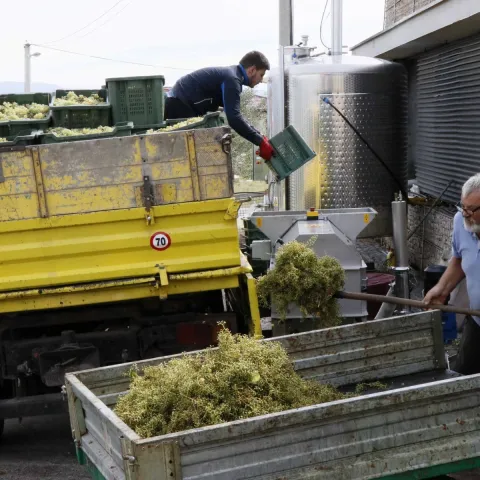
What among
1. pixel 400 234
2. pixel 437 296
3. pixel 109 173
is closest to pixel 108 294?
pixel 109 173

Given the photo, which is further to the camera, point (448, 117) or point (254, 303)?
point (448, 117)

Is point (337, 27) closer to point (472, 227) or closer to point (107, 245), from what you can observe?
point (107, 245)

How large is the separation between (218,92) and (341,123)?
9.95ft

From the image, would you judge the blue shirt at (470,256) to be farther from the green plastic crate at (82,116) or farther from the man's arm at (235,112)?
the green plastic crate at (82,116)

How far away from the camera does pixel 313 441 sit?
12.7 feet

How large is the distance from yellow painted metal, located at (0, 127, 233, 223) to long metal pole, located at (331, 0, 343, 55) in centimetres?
552

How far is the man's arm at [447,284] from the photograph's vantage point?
223 inches

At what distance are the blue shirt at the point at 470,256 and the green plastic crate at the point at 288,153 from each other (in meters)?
2.91

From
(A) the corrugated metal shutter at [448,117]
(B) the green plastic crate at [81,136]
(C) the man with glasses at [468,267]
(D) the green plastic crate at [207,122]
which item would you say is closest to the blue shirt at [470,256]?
(C) the man with glasses at [468,267]

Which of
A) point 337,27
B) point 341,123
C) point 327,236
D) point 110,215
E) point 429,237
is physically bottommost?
point 429,237

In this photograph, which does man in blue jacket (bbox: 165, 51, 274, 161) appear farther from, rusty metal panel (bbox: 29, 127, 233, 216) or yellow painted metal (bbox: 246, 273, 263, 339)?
yellow painted metal (bbox: 246, 273, 263, 339)

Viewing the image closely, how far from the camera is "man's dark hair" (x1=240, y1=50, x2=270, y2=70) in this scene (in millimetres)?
7996

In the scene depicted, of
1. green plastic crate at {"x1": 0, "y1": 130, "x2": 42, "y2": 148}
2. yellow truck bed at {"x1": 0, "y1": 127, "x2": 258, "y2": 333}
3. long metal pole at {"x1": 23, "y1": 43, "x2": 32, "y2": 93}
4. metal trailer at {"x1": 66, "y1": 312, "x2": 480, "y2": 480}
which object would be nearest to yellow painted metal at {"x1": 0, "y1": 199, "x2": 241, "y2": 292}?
yellow truck bed at {"x1": 0, "y1": 127, "x2": 258, "y2": 333}

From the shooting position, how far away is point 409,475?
401 centimetres
